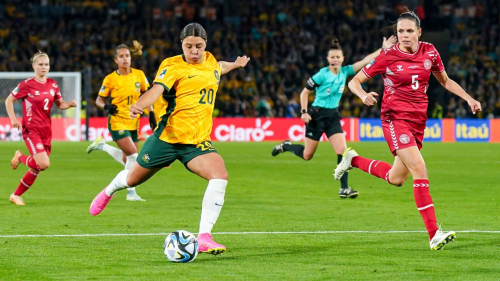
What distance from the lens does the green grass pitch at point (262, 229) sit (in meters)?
6.40

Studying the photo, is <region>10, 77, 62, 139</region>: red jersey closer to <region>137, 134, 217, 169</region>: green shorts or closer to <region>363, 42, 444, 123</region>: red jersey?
<region>137, 134, 217, 169</region>: green shorts

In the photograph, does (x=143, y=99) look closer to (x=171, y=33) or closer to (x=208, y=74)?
(x=208, y=74)

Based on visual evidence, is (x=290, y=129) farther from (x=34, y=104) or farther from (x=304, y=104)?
(x=34, y=104)

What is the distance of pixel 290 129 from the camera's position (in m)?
33.1

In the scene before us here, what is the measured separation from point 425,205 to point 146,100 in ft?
9.01

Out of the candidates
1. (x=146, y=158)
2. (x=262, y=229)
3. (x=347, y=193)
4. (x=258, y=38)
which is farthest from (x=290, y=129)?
(x=146, y=158)

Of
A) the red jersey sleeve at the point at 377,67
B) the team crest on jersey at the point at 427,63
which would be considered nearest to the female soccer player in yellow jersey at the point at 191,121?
the red jersey sleeve at the point at 377,67

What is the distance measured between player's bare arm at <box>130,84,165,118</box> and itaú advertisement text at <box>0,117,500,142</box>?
83.6 feet

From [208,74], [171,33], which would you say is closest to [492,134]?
[171,33]

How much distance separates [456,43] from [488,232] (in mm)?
34211

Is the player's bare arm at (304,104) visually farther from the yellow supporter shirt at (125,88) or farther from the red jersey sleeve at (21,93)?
the red jersey sleeve at (21,93)

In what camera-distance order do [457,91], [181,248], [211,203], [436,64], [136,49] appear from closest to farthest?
[181,248], [211,203], [436,64], [457,91], [136,49]

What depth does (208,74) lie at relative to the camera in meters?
7.39

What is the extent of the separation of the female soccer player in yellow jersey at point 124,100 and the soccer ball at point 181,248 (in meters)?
5.61
